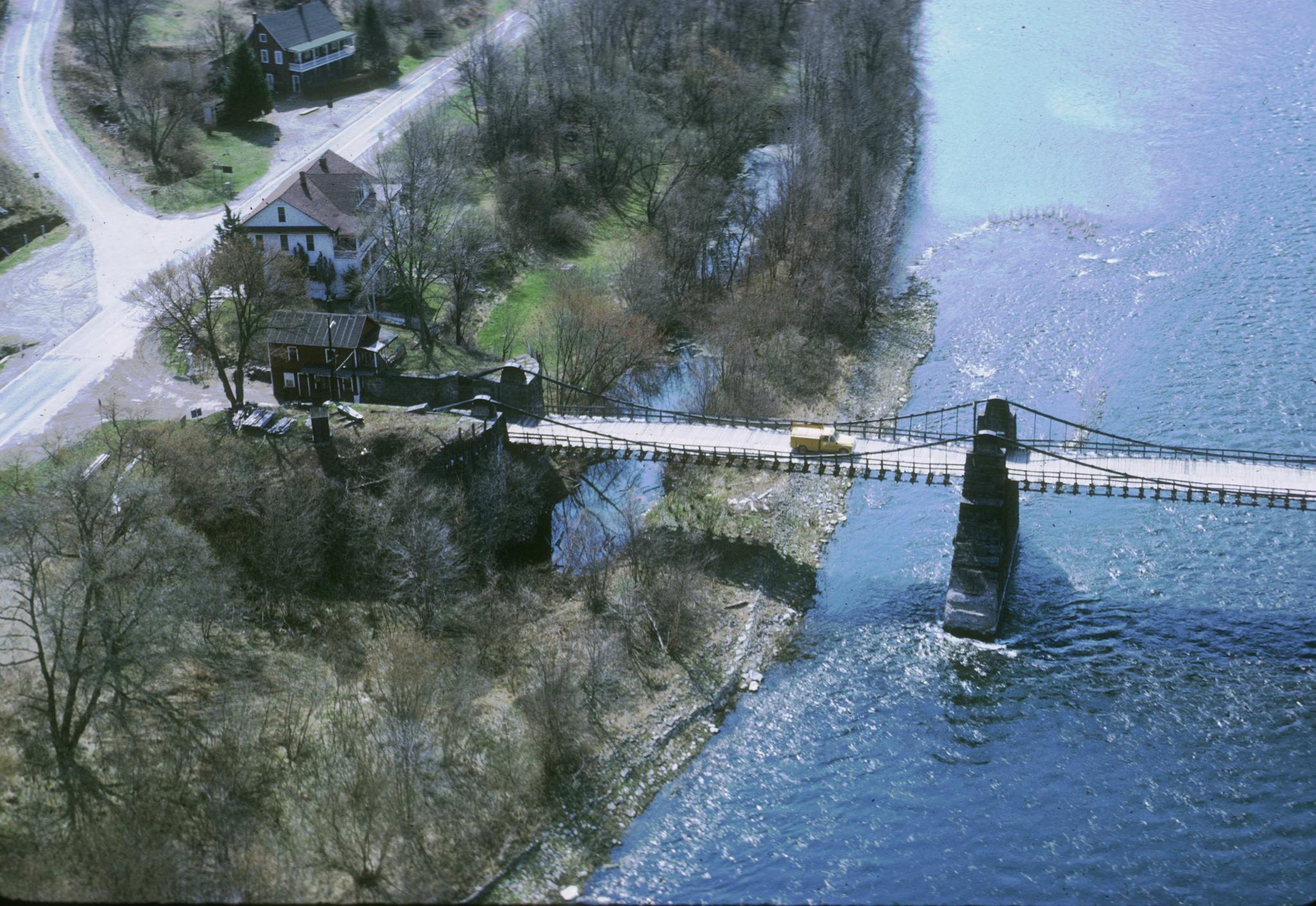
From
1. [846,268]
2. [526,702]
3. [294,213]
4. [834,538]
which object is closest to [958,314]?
[846,268]

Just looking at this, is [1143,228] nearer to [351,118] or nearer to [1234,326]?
[1234,326]

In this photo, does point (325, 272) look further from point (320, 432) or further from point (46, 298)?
point (320, 432)

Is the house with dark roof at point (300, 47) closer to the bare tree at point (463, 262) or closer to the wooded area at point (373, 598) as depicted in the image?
the wooded area at point (373, 598)

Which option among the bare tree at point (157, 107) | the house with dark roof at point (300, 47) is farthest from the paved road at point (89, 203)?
the house with dark roof at point (300, 47)

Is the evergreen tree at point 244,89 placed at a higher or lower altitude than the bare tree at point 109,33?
lower

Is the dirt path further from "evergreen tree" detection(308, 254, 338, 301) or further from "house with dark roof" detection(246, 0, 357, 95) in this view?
"house with dark roof" detection(246, 0, 357, 95)

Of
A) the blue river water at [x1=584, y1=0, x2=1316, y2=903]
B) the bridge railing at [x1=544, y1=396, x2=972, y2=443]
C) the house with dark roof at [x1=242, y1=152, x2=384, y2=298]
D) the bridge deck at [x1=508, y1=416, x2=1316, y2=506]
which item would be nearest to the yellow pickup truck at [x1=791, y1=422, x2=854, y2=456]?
the bridge deck at [x1=508, y1=416, x2=1316, y2=506]
